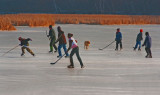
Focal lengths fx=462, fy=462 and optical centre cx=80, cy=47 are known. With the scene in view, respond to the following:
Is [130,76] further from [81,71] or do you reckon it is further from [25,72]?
[25,72]

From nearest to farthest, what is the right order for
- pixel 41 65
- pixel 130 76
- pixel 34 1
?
pixel 130 76, pixel 41 65, pixel 34 1

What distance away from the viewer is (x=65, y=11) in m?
136

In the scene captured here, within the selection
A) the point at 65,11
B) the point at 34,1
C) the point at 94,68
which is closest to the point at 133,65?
the point at 94,68

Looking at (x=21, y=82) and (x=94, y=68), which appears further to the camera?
(x=94, y=68)

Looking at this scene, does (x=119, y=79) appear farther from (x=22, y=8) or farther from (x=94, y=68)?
(x=22, y=8)

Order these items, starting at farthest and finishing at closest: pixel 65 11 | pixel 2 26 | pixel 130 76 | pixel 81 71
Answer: pixel 65 11 → pixel 2 26 → pixel 81 71 → pixel 130 76

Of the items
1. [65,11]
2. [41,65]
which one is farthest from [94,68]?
[65,11]

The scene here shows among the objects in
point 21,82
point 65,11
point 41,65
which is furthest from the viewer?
point 65,11

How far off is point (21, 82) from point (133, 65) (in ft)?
14.8

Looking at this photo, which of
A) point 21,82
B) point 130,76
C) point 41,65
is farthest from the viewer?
point 41,65

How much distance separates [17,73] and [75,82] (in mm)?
2034

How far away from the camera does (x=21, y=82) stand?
10023 millimetres

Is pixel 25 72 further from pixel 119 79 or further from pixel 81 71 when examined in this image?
pixel 119 79

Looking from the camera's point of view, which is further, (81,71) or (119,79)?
(81,71)
